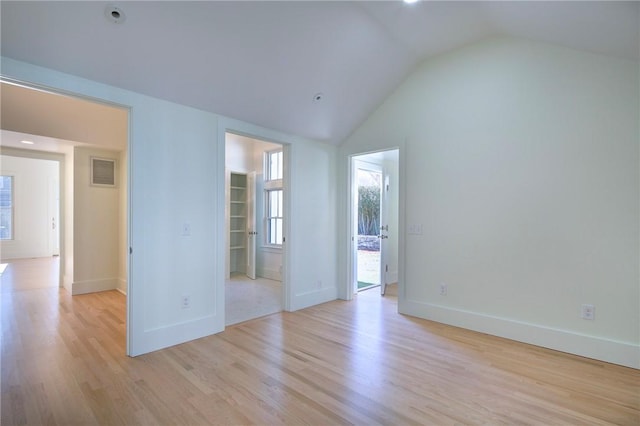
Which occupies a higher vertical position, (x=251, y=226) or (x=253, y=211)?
(x=253, y=211)

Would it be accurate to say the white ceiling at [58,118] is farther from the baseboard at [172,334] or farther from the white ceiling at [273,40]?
the baseboard at [172,334]

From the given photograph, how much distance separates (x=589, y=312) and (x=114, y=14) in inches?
175

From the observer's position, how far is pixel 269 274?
20.5 ft

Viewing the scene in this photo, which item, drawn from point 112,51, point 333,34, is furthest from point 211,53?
point 333,34

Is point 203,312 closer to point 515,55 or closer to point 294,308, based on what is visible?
point 294,308

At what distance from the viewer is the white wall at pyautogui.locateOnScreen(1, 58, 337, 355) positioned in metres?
2.73

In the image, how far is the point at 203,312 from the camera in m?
3.22

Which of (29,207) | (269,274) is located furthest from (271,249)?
(29,207)

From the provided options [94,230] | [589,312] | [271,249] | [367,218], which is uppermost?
[367,218]

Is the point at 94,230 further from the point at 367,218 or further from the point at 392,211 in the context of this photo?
the point at 392,211

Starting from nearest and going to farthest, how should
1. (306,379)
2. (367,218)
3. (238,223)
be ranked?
1. (306,379)
2. (367,218)
3. (238,223)

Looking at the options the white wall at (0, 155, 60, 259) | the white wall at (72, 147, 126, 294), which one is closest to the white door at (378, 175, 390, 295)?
the white wall at (72, 147, 126, 294)

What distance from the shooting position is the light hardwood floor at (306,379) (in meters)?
1.94

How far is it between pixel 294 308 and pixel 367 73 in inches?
119
